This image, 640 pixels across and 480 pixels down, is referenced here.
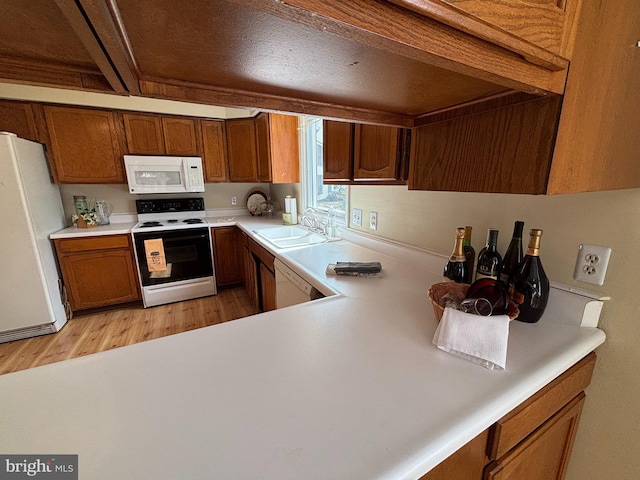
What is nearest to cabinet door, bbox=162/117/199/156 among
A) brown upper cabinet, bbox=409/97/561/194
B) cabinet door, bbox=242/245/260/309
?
cabinet door, bbox=242/245/260/309

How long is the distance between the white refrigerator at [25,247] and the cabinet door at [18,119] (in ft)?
0.50

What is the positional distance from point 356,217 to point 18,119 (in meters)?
3.00

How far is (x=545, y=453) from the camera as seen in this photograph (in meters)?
0.78

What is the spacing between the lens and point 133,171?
8.71ft

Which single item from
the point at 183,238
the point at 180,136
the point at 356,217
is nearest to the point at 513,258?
the point at 356,217

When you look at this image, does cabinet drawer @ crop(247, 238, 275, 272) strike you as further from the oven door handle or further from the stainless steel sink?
the oven door handle

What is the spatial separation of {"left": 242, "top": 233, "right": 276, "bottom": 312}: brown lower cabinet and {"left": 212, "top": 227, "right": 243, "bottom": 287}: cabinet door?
0.96 ft

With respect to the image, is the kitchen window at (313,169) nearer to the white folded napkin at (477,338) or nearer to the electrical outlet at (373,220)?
the electrical outlet at (373,220)

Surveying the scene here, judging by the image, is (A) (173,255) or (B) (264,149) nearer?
(A) (173,255)

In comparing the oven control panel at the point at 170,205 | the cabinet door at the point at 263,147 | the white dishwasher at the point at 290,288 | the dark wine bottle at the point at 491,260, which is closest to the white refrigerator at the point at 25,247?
the oven control panel at the point at 170,205

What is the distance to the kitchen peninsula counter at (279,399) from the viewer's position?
439mm

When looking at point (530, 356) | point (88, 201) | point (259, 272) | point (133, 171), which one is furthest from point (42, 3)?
point (88, 201)

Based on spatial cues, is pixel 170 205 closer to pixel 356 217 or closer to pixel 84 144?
pixel 84 144

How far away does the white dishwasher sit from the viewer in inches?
51.6
